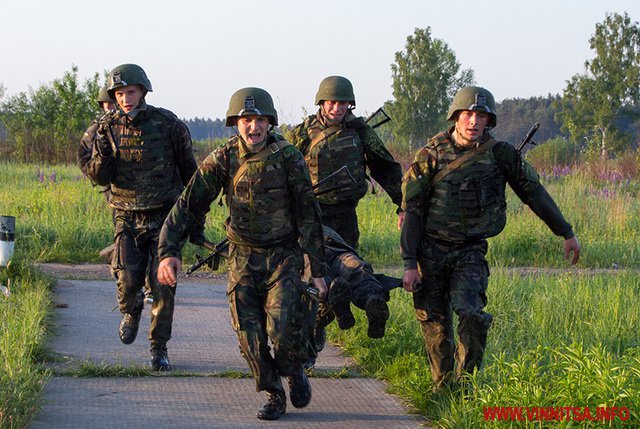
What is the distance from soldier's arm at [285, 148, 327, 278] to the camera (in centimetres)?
588

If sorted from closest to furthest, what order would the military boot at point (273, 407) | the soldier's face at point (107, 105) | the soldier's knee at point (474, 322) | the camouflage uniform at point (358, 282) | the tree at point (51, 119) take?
the soldier's knee at point (474, 322) < the military boot at point (273, 407) < the camouflage uniform at point (358, 282) < the soldier's face at point (107, 105) < the tree at point (51, 119)

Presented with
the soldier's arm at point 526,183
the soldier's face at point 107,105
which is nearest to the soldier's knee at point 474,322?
the soldier's arm at point 526,183

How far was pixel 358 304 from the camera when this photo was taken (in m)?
6.28

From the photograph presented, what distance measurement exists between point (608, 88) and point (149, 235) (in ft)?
199

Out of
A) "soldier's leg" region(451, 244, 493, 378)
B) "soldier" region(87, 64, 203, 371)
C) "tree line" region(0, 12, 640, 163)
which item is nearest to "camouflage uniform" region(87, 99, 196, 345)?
"soldier" region(87, 64, 203, 371)

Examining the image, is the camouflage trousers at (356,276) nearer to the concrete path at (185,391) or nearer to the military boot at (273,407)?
the concrete path at (185,391)

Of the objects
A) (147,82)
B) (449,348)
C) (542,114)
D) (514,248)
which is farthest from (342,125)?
(542,114)

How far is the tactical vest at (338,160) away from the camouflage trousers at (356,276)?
86cm

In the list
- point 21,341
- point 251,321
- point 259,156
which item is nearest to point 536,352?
point 251,321

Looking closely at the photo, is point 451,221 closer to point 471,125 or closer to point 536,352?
point 471,125

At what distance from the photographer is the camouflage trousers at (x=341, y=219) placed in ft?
25.1

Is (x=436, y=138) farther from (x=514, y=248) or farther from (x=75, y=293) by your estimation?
(x=514, y=248)

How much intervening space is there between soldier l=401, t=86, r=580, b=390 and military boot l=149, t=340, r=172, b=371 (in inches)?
75.9

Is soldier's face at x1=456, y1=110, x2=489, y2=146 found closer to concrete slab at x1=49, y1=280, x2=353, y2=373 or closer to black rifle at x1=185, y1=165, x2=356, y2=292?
black rifle at x1=185, y1=165, x2=356, y2=292
